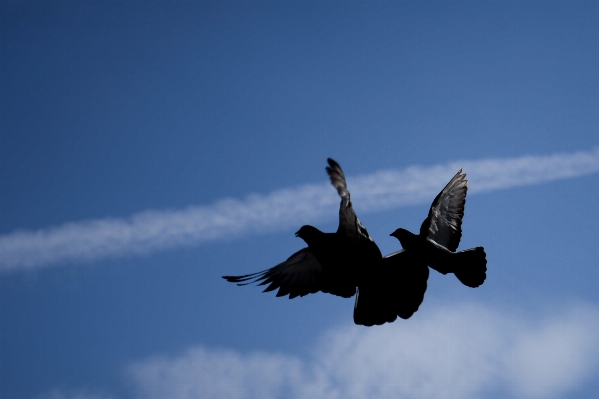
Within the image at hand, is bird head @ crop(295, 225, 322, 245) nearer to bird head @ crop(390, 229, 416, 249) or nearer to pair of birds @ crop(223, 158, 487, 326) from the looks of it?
pair of birds @ crop(223, 158, 487, 326)

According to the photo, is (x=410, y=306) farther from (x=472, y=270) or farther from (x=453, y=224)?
(x=453, y=224)

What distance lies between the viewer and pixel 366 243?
40.0ft

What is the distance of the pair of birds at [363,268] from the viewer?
12.2 m

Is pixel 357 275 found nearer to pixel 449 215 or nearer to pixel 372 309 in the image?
pixel 372 309

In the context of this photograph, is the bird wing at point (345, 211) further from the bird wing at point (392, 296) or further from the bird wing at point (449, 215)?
the bird wing at point (449, 215)

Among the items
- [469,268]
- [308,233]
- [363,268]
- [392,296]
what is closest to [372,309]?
[392,296]

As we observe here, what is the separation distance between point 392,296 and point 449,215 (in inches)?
154

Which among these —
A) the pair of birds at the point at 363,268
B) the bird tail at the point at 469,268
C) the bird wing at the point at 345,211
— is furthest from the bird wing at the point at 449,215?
the bird wing at the point at 345,211

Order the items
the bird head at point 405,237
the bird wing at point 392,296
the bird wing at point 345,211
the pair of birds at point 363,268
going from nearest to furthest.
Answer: the bird wing at point 345,211 < the pair of birds at point 363,268 < the bird wing at point 392,296 < the bird head at point 405,237

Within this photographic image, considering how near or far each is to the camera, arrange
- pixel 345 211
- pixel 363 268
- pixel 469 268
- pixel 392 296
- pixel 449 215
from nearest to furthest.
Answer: pixel 345 211, pixel 363 268, pixel 392 296, pixel 469 268, pixel 449 215

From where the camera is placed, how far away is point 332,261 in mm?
12656

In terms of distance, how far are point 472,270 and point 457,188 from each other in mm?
3165

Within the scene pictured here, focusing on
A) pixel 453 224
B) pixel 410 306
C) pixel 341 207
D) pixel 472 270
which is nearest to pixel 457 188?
pixel 453 224

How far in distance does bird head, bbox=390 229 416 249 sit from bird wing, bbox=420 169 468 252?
1794mm
